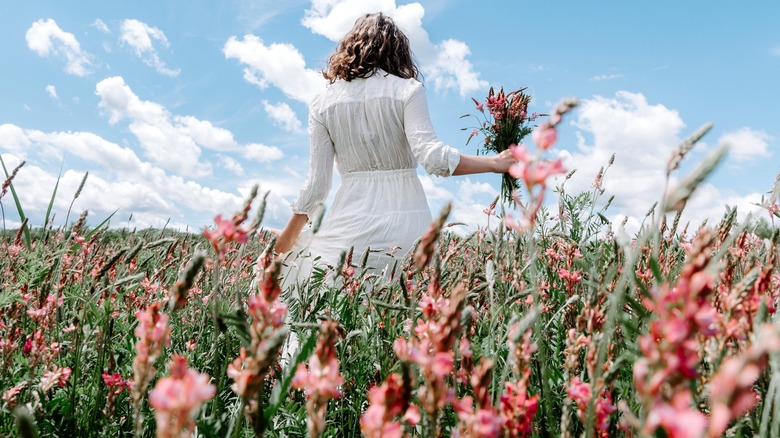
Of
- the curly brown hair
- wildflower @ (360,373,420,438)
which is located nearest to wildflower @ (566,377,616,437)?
wildflower @ (360,373,420,438)

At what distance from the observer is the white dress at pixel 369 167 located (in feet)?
12.2

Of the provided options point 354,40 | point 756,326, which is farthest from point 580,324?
point 354,40

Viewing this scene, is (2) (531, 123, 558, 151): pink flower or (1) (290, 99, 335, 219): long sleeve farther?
(1) (290, 99, 335, 219): long sleeve

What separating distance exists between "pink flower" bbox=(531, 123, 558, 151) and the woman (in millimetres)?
2829

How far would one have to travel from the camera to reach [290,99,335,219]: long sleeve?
3781 millimetres

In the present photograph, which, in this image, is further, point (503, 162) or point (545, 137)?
point (503, 162)

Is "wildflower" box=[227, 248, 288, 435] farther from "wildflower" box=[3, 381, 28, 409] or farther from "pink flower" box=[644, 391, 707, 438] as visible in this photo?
"wildflower" box=[3, 381, 28, 409]

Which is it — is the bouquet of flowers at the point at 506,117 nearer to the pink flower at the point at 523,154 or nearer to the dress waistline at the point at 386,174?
the dress waistline at the point at 386,174

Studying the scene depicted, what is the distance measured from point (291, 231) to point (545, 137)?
3.25m

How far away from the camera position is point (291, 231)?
3.88 metres

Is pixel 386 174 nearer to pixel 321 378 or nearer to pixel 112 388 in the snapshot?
pixel 112 388

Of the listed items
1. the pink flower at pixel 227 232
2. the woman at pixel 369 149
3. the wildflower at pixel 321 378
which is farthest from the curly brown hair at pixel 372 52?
the wildflower at pixel 321 378

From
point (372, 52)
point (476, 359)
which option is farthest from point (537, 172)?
point (372, 52)

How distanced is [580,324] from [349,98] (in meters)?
3.10
